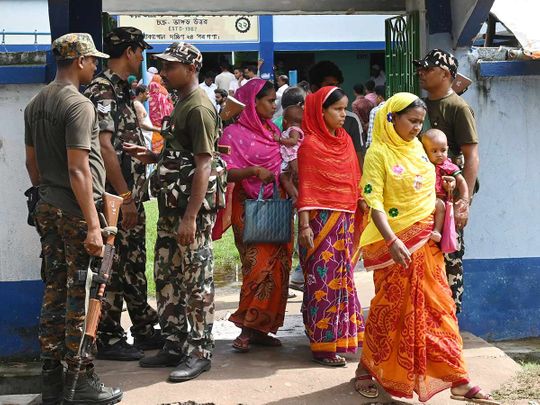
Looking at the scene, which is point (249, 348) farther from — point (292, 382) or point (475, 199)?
point (475, 199)

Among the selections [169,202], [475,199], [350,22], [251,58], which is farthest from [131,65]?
[251,58]

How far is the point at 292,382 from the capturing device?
16.8ft

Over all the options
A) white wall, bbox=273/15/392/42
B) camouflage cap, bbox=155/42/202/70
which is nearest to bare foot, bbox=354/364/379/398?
camouflage cap, bbox=155/42/202/70

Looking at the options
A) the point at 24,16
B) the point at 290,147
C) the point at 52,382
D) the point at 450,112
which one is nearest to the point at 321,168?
the point at 290,147

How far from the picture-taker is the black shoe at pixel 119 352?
5578 millimetres

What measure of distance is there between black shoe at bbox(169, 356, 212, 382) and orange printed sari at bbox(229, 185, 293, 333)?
58 cm

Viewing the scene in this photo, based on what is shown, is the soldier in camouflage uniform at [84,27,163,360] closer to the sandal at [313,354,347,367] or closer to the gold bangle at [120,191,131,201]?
the gold bangle at [120,191,131,201]

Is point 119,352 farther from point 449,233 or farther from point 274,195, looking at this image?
point 449,233

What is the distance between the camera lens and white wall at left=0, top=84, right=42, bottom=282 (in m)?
5.65

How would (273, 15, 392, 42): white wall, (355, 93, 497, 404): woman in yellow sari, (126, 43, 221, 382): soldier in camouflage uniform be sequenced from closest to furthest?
(355, 93, 497, 404): woman in yellow sari
(126, 43, 221, 382): soldier in camouflage uniform
(273, 15, 392, 42): white wall

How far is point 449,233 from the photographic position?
4.75 m

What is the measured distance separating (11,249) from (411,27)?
3.31m

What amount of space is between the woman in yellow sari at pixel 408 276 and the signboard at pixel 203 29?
1547 centimetres

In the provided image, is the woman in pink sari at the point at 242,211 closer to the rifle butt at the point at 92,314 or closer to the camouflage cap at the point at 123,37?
the camouflage cap at the point at 123,37
